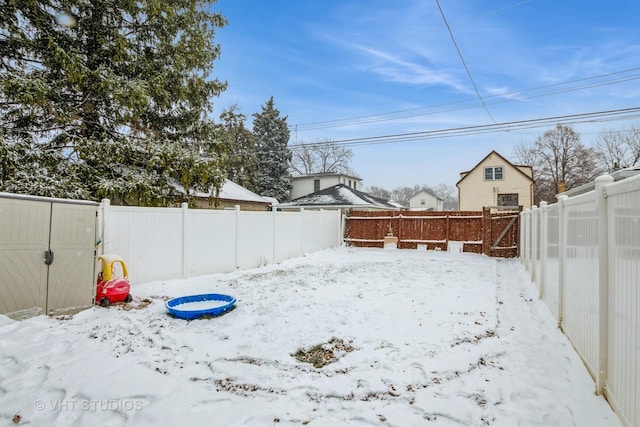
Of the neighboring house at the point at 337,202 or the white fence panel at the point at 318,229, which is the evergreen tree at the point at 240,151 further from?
the white fence panel at the point at 318,229

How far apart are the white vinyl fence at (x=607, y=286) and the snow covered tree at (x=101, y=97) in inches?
329

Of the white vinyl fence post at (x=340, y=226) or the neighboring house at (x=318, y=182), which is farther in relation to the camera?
the neighboring house at (x=318, y=182)

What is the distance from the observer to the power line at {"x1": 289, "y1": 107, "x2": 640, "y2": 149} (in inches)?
532

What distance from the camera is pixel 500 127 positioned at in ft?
51.7

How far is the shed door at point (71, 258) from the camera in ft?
14.8

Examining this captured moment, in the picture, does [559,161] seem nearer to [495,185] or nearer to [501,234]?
[495,185]

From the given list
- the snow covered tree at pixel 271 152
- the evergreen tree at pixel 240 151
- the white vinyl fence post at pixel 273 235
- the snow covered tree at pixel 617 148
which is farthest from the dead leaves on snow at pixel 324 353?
the snow covered tree at pixel 617 148

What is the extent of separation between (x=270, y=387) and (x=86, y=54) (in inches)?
388

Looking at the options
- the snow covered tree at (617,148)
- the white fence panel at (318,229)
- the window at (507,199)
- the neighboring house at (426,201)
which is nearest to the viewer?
the white fence panel at (318,229)

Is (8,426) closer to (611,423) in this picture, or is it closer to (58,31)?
(611,423)

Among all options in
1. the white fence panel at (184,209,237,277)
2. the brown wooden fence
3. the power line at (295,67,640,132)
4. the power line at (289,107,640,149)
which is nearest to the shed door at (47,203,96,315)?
the white fence panel at (184,209,237,277)

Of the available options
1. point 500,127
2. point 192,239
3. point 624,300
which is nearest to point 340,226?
point 192,239

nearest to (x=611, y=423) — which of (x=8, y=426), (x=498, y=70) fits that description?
(x=8, y=426)

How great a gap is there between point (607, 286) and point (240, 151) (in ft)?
86.1
